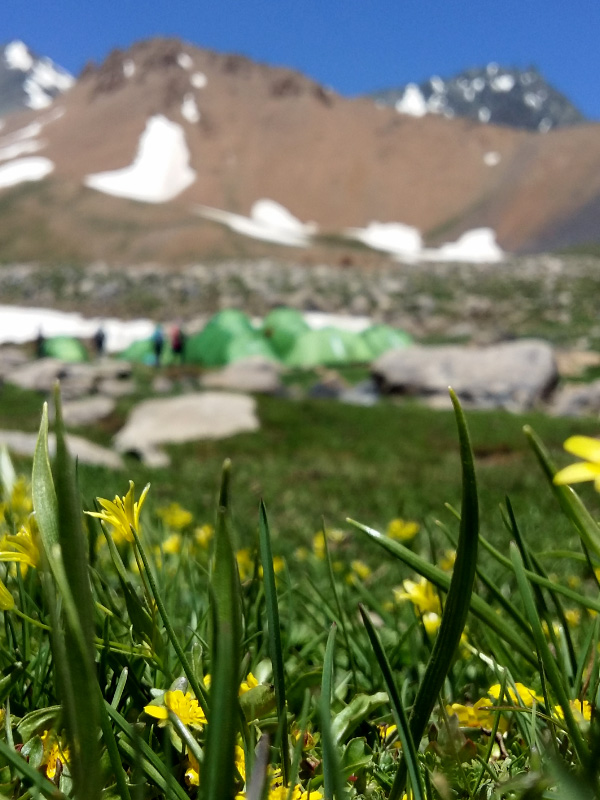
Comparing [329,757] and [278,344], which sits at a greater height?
[278,344]

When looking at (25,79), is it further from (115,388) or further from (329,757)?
(329,757)

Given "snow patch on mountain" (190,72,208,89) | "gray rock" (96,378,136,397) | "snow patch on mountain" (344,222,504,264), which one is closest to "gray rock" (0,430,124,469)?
"gray rock" (96,378,136,397)

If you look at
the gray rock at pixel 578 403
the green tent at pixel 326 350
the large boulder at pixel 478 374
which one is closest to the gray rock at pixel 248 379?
the large boulder at pixel 478 374

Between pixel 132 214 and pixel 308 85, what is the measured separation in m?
40.2

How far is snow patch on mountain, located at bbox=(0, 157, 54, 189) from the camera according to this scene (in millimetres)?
79125

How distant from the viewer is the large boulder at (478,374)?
12.9 meters

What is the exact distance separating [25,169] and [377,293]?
64.3 metres

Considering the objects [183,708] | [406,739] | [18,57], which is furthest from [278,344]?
[18,57]

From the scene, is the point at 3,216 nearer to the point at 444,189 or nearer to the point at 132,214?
the point at 132,214

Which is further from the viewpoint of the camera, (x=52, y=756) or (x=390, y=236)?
(x=390, y=236)

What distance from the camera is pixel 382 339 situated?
20.3 meters

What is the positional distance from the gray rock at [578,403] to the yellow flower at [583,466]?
11.9 m

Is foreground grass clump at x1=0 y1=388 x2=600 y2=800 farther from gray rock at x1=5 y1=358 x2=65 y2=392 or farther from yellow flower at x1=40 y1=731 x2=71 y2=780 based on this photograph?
gray rock at x1=5 y1=358 x2=65 y2=392

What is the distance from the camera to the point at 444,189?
259ft
